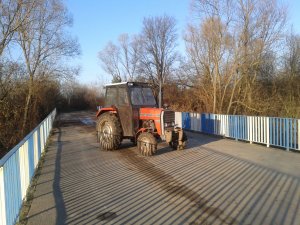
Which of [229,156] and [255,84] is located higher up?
[255,84]

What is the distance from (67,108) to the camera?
63.0 meters

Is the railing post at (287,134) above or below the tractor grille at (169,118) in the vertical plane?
below

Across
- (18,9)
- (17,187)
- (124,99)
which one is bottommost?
(17,187)

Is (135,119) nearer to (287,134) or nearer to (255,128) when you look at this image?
(255,128)

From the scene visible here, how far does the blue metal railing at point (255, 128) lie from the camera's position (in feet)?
34.5

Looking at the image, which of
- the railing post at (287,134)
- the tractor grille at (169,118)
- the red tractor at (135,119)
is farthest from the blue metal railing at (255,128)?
the tractor grille at (169,118)

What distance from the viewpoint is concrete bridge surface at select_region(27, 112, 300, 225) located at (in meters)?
5.13

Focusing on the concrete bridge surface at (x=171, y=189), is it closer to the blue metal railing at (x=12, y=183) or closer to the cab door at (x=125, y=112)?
the blue metal railing at (x=12, y=183)

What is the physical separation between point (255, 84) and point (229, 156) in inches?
526

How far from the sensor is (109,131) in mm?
11680

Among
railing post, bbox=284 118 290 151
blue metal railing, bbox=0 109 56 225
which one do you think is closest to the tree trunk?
blue metal railing, bbox=0 109 56 225

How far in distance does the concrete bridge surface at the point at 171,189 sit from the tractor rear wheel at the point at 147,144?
321 millimetres

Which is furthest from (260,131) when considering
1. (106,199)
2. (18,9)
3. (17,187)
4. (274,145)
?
(18,9)

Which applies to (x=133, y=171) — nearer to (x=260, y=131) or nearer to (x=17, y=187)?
(x=17, y=187)
